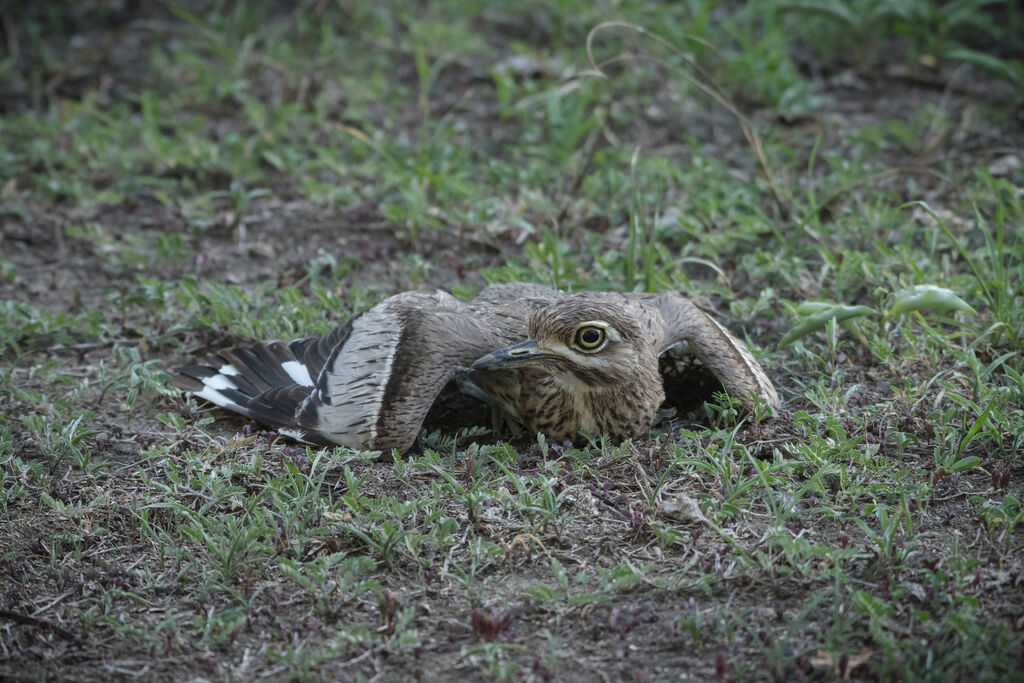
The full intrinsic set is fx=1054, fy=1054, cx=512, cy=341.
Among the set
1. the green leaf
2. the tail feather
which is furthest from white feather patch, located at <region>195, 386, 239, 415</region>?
the green leaf

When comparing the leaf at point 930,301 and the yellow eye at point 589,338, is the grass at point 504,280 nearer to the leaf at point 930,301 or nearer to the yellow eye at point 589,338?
the leaf at point 930,301

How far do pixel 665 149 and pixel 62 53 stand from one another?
15.8 feet

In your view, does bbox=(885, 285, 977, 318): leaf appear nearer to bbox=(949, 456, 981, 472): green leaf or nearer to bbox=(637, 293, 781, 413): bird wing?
bbox=(637, 293, 781, 413): bird wing

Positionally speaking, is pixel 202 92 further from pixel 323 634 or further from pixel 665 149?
pixel 323 634

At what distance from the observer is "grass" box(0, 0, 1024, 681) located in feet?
10.7

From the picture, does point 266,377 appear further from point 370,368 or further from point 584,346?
point 584,346

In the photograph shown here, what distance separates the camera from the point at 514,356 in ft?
13.5

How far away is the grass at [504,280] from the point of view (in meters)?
3.26

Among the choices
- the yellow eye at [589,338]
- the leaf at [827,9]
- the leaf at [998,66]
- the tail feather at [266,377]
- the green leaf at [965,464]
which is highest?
the leaf at [827,9]

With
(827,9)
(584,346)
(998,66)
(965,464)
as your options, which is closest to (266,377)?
(584,346)

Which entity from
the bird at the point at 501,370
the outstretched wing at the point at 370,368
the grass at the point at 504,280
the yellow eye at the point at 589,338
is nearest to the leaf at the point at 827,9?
the grass at the point at 504,280

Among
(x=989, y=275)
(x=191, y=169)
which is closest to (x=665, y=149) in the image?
(x=989, y=275)

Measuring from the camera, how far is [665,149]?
7.11 meters

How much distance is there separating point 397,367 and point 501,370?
0.44 meters
